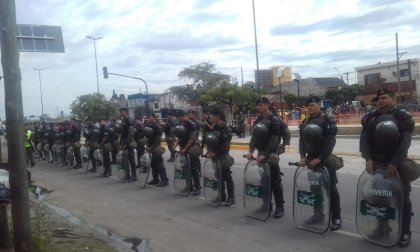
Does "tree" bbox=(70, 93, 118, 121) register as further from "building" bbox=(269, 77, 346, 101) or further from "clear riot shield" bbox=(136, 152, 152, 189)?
"clear riot shield" bbox=(136, 152, 152, 189)

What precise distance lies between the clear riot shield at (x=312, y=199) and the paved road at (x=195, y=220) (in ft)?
0.45

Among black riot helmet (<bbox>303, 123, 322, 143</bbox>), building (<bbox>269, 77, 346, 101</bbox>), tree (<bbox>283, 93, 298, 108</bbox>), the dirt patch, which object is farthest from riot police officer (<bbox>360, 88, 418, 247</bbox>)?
building (<bbox>269, 77, 346, 101</bbox>)

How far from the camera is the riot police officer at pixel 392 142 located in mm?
5266

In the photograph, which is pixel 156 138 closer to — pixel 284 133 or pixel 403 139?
pixel 284 133

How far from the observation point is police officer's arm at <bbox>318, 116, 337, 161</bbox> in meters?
6.02

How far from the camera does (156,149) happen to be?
10.6 m

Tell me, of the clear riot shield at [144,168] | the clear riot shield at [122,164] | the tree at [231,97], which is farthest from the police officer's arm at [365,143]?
the tree at [231,97]

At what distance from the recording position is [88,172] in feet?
49.0

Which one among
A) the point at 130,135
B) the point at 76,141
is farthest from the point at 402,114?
the point at 76,141

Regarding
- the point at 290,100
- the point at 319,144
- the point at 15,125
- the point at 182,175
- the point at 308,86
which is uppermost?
the point at 308,86

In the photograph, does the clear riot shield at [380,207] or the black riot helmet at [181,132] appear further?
the black riot helmet at [181,132]

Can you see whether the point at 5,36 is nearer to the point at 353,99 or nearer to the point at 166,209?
the point at 166,209

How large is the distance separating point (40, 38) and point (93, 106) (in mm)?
65935

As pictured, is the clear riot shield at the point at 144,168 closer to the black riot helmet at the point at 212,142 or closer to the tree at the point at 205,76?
the black riot helmet at the point at 212,142
